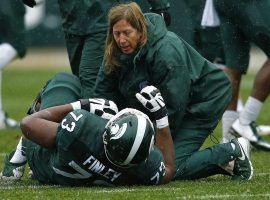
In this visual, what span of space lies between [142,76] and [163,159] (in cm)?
56

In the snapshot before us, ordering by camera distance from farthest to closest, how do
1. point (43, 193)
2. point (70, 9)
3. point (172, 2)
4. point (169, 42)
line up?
point (172, 2), point (70, 9), point (169, 42), point (43, 193)

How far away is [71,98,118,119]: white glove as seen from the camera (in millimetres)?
6273

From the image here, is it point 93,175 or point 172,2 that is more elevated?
point 93,175

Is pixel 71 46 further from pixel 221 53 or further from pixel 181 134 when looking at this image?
pixel 221 53

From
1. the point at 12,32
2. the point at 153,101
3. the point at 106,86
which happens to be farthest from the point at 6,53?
the point at 153,101

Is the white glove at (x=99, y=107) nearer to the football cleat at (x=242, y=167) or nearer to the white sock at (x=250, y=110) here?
the football cleat at (x=242, y=167)

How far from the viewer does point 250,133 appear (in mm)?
8555

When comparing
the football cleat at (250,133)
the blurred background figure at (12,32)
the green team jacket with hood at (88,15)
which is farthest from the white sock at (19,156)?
the blurred background figure at (12,32)

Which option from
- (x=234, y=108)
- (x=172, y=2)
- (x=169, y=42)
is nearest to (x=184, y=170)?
(x=169, y=42)

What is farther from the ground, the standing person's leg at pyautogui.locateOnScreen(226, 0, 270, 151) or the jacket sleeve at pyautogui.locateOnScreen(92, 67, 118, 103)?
the jacket sleeve at pyautogui.locateOnScreen(92, 67, 118, 103)

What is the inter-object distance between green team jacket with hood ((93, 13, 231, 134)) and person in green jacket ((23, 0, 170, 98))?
1.90 feet

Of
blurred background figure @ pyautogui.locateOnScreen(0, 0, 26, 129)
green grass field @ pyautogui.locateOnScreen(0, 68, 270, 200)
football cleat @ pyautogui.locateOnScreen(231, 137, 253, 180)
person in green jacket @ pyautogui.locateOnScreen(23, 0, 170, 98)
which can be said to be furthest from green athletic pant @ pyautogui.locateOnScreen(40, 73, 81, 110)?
blurred background figure @ pyautogui.locateOnScreen(0, 0, 26, 129)

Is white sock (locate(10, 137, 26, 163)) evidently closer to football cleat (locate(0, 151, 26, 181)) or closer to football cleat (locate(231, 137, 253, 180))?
football cleat (locate(0, 151, 26, 181))

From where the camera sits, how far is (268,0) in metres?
8.09
